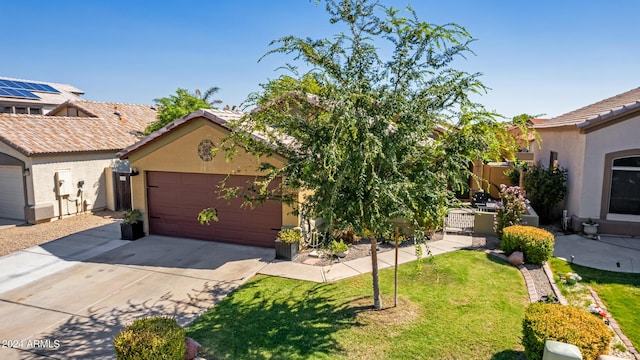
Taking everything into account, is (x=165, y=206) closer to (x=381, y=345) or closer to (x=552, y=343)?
(x=381, y=345)

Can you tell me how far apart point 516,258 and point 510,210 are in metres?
2.29

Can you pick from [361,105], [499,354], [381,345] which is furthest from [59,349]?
[499,354]

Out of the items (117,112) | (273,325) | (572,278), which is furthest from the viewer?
(117,112)

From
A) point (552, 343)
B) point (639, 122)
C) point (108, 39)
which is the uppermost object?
point (108, 39)

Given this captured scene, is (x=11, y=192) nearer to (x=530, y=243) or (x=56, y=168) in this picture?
(x=56, y=168)

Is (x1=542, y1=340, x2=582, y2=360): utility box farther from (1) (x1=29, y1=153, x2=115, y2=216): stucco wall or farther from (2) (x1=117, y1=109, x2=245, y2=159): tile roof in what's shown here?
(1) (x1=29, y1=153, x2=115, y2=216): stucco wall

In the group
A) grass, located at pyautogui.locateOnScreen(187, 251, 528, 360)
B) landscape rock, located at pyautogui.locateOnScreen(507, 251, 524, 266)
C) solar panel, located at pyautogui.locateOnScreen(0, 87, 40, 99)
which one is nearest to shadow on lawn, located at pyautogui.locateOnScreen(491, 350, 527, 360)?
grass, located at pyautogui.locateOnScreen(187, 251, 528, 360)

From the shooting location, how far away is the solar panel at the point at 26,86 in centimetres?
2910

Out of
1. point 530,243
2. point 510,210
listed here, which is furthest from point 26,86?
point 530,243

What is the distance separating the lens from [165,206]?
12.9 metres

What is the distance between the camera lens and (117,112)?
25359 mm

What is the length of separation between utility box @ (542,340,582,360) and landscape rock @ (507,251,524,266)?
5.60 meters

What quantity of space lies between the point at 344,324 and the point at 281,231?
441 cm

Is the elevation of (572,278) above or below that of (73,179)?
below
